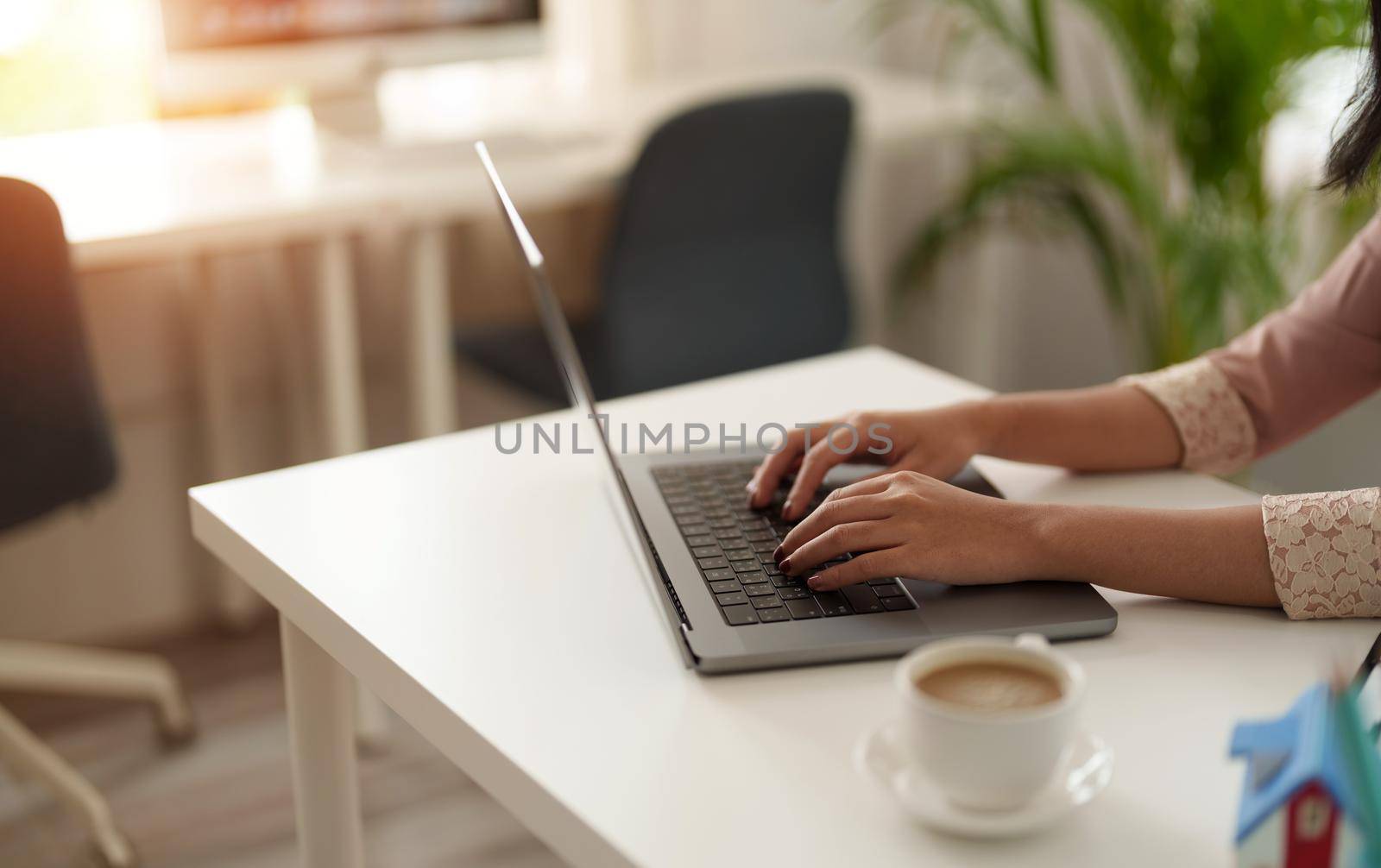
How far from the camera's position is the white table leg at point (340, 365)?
1.93 m

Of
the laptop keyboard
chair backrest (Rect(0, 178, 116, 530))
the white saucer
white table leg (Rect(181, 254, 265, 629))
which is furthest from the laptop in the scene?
white table leg (Rect(181, 254, 265, 629))

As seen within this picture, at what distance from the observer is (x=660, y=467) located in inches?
40.0

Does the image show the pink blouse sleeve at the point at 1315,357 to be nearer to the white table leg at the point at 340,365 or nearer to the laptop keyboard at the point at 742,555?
the laptop keyboard at the point at 742,555

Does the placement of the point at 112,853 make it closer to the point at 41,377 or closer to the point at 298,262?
the point at 41,377

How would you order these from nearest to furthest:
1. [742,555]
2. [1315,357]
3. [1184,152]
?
[742,555] < [1315,357] < [1184,152]

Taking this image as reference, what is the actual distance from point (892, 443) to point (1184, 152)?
1.35 meters

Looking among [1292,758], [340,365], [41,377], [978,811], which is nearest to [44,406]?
[41,377]

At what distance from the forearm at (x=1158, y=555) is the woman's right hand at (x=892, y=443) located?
16 cm

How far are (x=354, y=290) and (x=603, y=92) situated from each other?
1.91 ft

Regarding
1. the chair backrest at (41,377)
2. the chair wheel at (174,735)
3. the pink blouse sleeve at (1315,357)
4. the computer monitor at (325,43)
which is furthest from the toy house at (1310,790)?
the computer monitor at (325,43)

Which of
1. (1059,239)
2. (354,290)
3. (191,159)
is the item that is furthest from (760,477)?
(1059,239)

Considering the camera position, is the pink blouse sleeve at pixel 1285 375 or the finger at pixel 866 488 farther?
the pink blouse sleeve at pixel 1285 375

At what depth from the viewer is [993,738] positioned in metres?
0.57

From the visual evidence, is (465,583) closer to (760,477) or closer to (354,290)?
(760,477)
